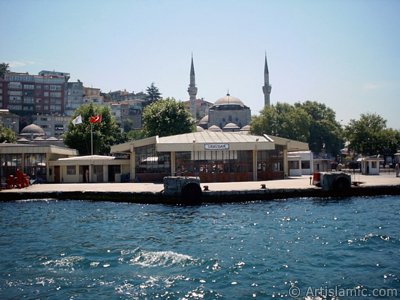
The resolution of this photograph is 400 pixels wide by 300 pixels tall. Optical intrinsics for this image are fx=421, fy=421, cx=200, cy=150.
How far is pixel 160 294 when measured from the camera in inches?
403

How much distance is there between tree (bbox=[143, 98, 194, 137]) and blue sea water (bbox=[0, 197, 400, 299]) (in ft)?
107

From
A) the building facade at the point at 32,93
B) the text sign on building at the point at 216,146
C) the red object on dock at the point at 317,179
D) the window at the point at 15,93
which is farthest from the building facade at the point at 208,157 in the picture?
the window at the point at 15,93

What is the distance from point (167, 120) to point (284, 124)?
2141cm

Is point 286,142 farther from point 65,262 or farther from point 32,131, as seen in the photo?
point 32,131

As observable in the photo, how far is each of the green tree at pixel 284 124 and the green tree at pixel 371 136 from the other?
7.06 meters

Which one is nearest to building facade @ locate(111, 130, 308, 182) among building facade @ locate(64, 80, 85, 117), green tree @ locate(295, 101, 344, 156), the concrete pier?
the concrete pier

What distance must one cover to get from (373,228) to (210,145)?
19679mm

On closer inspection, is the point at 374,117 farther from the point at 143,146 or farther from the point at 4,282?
the point at 4,282

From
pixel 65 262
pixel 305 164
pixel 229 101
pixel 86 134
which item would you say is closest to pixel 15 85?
pixel 229 101

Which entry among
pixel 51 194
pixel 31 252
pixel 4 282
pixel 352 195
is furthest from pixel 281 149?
pixel 4 282

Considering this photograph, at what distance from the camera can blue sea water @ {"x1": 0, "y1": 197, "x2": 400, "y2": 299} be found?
1059cm

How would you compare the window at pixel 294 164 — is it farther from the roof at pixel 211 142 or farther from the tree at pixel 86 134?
the tree at pixel 86 134

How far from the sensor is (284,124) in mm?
67750

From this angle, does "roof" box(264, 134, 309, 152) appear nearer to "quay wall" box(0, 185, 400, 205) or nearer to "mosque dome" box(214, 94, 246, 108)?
"quay wall" box(0, 185, 400, 205)
